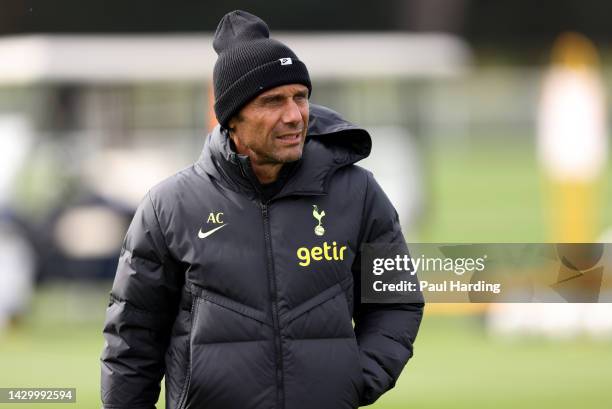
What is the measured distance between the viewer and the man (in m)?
2.56

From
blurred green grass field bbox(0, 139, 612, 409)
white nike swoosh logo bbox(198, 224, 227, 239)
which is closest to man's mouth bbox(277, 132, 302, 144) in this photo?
white nike swoosh logo bbox(198, 224, 227, 239)

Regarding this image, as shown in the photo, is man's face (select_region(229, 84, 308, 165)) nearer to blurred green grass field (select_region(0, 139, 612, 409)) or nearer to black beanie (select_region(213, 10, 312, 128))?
black beanie (select_region(213, 10, 312, 128))

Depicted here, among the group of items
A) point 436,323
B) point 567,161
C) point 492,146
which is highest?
point 492,146

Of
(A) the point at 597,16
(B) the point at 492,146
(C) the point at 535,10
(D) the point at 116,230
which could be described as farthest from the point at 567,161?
(B) the point at 492,146

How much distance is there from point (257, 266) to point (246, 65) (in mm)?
400

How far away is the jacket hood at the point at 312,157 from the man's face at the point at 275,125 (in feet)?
0.12

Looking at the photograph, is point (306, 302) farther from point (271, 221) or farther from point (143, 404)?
point (143, 404)

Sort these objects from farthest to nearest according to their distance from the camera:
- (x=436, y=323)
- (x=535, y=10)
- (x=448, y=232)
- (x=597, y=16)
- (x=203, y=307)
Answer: (x=535, y=10) → (x=597, y=16) → (x=448, y=232) → (x=436, y=323) → (x=203, y=307)

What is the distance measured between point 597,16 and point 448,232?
5.67m

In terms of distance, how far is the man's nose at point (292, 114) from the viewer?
258 cm

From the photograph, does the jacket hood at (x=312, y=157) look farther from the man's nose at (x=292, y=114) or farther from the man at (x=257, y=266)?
the man's nose at (x=292, y=114)

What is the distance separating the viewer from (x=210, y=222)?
2.61 meters

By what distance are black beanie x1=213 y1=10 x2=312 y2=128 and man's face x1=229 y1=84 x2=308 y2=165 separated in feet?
0.05

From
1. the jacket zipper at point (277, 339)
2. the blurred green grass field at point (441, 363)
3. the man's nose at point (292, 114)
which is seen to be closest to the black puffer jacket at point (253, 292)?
the jacket zipper at point (277, 339)
